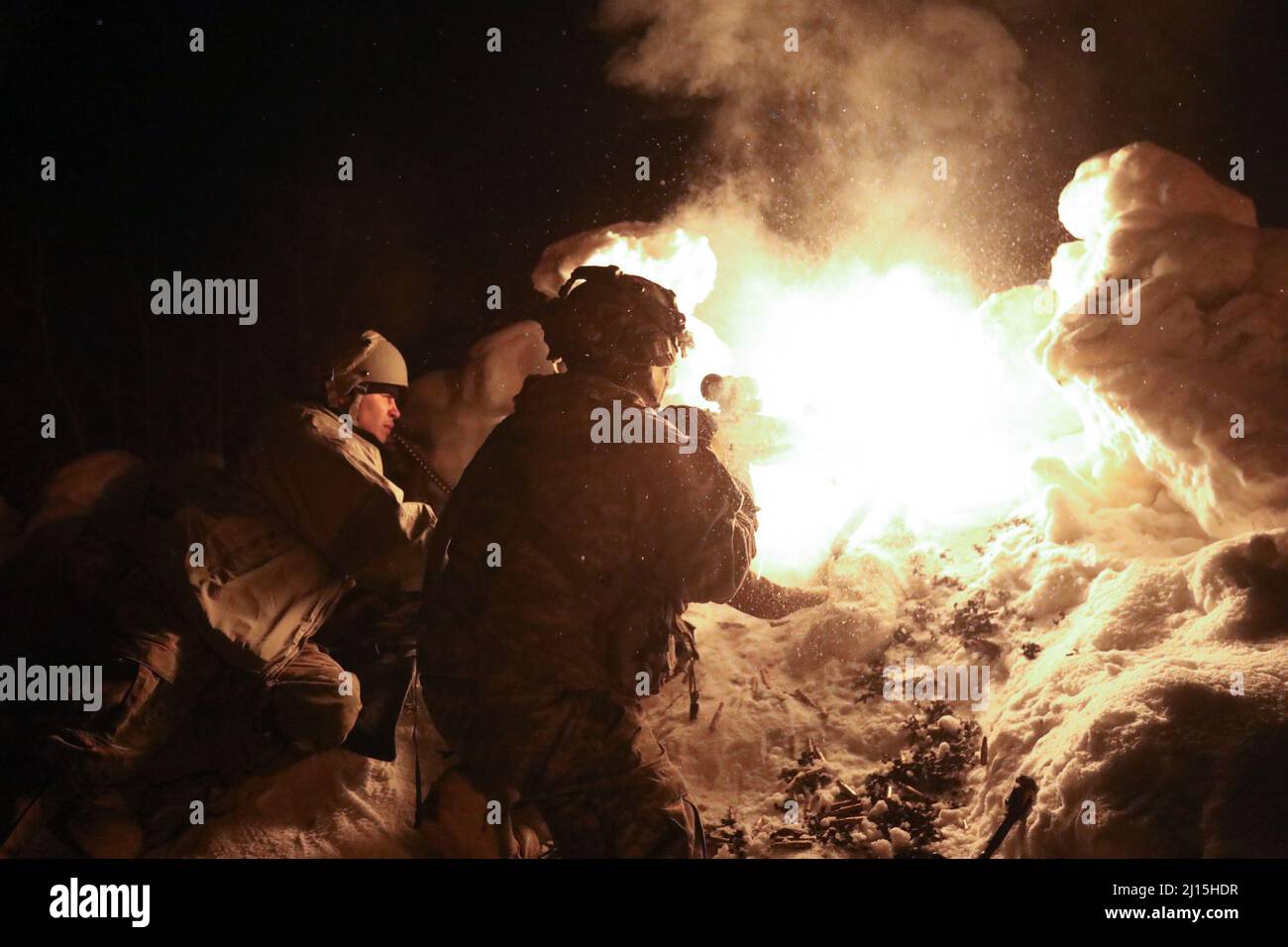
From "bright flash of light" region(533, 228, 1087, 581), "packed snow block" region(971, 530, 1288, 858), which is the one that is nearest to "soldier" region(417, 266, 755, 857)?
"packed snow block" region(971, 530, 1288, 858)

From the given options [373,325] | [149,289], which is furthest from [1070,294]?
[149,289]

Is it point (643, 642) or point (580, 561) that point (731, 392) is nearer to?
point (580, 561)

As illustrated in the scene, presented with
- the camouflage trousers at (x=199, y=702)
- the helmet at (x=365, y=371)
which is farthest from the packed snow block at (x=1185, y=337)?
the camouflage trousers at (x=199, y=702)

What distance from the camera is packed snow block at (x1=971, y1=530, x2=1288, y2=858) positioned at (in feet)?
13.4

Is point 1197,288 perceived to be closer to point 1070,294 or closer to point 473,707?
point 1070,294

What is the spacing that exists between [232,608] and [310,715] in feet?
2.30

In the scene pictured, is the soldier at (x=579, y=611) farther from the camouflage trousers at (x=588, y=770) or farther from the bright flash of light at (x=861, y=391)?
the bright flash of light at (x=861, y=391)

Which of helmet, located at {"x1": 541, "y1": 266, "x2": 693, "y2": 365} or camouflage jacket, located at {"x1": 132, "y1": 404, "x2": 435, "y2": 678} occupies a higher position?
helmet, located at {"x1": 541, "y1": 266, "x2": 693, "y2": 365}

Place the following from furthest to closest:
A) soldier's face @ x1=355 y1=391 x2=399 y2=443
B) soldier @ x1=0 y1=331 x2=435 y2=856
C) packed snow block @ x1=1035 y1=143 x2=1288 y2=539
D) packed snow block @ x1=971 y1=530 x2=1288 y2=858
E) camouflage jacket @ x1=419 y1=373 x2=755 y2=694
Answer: soldier's face @ x1=355 y1=391 x2=399 y2=443, packed snow block @ x1=1035 y1=143 x2=1288 y2=539, soldier @ x1=0 y1=331 x2=435 y2=856, camouflage jacket @ x1=419 y1=373 x2=755 y2=694, packed snow block @ x1=971 y1=530 x2=1288 y2=858

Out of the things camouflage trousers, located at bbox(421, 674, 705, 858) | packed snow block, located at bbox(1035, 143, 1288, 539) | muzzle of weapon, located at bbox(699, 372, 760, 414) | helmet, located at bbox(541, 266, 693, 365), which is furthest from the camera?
muzzle of weapon, located at bbox(699, 372, 760, 414)

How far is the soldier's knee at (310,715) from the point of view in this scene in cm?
508

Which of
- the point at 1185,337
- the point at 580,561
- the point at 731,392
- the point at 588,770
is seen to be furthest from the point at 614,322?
the point at 1185,337

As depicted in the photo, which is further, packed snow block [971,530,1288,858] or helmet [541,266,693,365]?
helmet [541,266,693,365]

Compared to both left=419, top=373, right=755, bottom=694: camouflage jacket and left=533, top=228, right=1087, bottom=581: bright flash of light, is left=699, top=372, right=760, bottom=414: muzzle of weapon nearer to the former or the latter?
left=533, top=228, right=1087, bottom=581: bright flash of light
